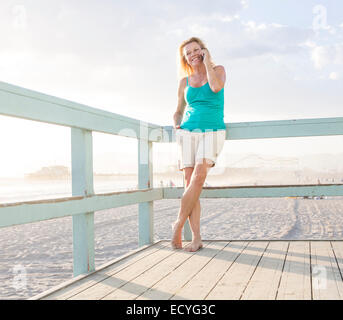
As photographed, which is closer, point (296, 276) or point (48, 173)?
point (296, 276)

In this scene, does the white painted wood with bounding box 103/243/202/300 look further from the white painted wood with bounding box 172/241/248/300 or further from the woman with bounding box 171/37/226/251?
the woman with bounding box 171/37/226/251

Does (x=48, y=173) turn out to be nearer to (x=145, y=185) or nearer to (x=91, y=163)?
(x=145, y=185)

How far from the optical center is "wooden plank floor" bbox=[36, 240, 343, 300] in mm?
1736

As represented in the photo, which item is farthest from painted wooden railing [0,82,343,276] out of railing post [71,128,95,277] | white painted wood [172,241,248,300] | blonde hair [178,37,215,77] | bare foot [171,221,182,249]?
white painted wood [172,241,248,300]

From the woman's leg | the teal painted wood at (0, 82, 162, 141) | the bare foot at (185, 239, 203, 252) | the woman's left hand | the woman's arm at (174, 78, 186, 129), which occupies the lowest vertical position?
the bare foot at (185, 239, 203, 252)

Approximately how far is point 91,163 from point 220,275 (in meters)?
0.88

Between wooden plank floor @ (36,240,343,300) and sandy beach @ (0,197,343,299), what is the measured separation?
2512 mm

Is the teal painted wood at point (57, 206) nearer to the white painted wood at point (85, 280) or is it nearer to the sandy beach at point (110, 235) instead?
the white painted wood at point (85, 280)

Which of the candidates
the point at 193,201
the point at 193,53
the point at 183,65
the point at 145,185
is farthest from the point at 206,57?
the point at 145,185

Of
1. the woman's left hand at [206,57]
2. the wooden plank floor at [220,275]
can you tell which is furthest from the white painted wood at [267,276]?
the woman's left hand at [206,57]

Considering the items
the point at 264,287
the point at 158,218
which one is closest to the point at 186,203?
the point at 264,287

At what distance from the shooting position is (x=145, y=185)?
10.4 ft
